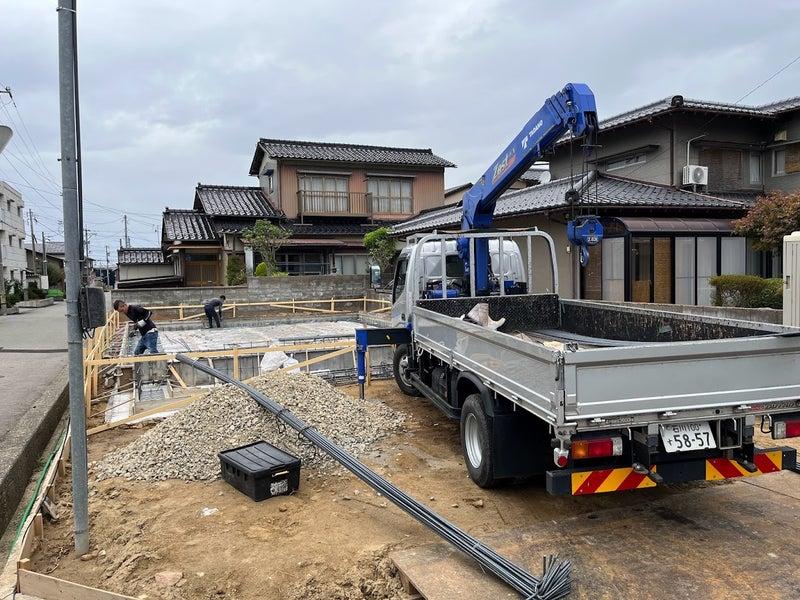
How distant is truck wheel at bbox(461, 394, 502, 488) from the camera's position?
4.80 metres

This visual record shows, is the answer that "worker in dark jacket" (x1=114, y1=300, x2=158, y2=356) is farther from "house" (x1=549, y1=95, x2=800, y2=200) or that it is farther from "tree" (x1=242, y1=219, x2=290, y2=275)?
"house" (x1=549, y1=95, x2=800, y2=200)

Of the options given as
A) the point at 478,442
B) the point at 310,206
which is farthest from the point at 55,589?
the point at 310,206

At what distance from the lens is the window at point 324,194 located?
91.5 feet

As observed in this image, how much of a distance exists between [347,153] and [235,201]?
6.27 m

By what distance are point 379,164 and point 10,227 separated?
29.7 metres

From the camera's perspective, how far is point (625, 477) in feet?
12.8

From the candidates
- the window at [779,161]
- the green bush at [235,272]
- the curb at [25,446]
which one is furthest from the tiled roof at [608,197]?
the curb at [25,446]

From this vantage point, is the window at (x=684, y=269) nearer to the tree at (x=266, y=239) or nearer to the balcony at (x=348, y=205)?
the tree at (x=266, y=239)

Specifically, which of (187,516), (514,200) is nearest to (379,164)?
(514,200)

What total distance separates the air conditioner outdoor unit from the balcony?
15565mm

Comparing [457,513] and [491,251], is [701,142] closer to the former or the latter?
[491,251]

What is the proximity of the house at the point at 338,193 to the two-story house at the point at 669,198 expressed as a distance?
27.8 ft

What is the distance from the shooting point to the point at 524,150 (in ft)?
23.5

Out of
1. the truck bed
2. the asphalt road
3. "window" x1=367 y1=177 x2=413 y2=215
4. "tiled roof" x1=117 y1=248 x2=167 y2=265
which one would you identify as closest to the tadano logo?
the truck bed
